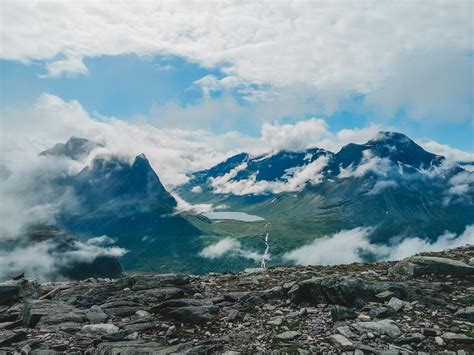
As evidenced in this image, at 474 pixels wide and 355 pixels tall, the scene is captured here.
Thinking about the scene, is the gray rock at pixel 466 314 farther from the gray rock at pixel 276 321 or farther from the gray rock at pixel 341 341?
the gray rock at pixel 276 321

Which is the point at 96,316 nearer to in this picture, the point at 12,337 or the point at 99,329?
the point at 99,329

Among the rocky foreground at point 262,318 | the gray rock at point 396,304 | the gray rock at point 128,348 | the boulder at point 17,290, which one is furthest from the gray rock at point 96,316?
the gray rock at point 396,304

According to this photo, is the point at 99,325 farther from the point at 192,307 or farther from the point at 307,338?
the point at 307,338

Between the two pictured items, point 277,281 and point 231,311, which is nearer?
point 231,311

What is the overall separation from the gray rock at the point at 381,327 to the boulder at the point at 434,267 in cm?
1037

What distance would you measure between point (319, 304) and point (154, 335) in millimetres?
8752

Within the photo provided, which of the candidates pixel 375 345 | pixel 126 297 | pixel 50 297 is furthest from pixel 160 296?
pixel 375 345

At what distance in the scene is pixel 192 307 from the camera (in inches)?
818

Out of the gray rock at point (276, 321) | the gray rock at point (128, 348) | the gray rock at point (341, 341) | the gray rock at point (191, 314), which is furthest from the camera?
the gray rock at point (191, 314)

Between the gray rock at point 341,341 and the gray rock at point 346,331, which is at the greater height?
the gray rock at point 346,331

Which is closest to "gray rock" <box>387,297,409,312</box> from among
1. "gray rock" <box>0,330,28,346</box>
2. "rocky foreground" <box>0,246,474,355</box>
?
"rocky foreground" <box>0,246,474,355</box>

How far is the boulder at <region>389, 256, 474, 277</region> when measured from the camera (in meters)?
26.0

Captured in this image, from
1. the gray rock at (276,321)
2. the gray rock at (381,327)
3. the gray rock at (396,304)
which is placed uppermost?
the gray rock at (396,304)

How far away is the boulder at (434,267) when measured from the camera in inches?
1022
